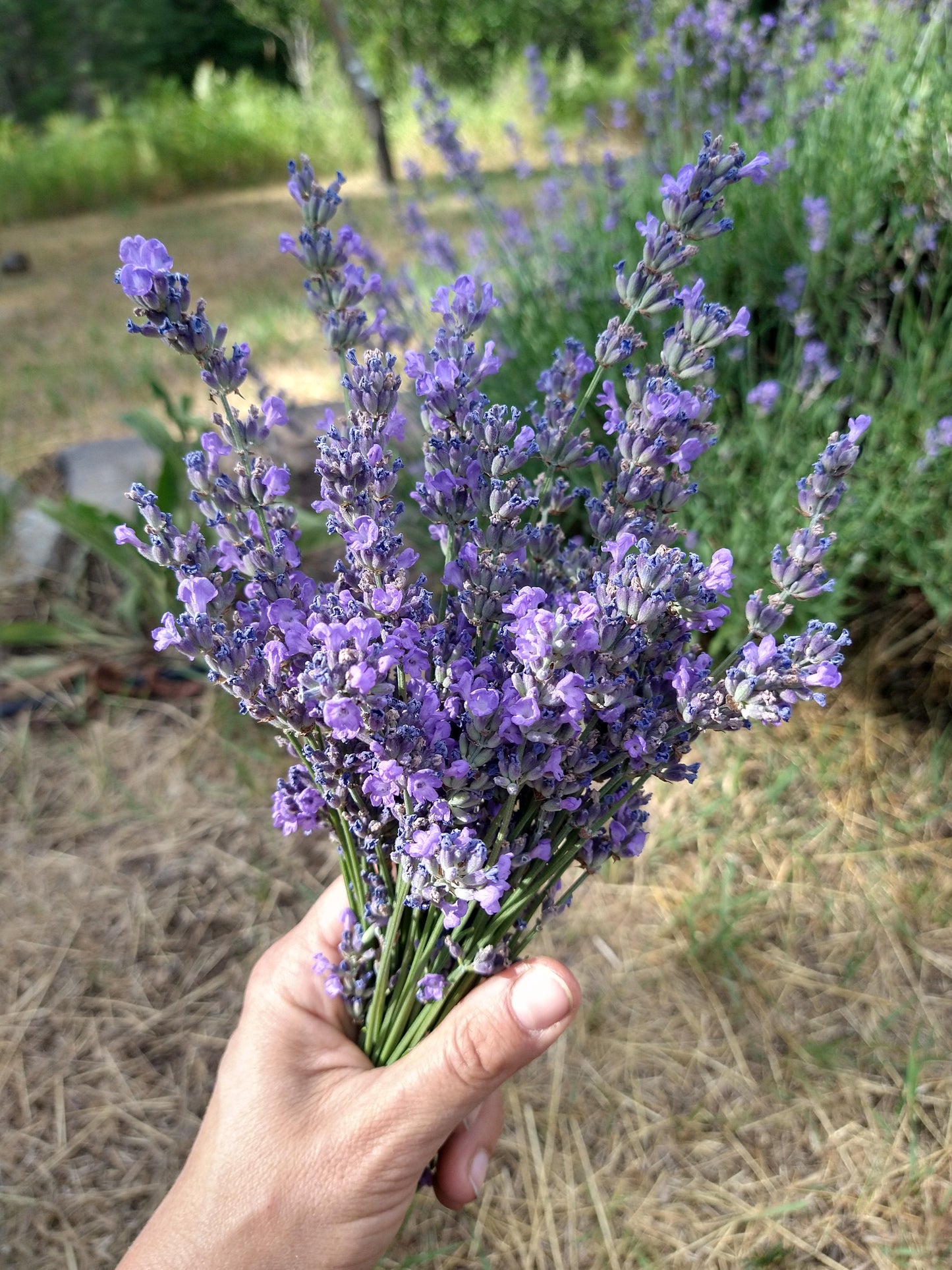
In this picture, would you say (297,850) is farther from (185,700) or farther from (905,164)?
(905,164)

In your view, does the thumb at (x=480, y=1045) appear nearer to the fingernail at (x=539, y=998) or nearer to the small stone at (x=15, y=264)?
the fingernail at (x=539, y=998)

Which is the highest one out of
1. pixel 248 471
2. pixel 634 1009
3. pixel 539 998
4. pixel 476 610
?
pixel 248 471

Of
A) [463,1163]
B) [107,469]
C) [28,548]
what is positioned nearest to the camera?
[463,1163]

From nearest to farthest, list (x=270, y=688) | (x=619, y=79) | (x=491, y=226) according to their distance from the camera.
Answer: (x=270, y=688) → (x=491, y=226) → (x=619, y=79)

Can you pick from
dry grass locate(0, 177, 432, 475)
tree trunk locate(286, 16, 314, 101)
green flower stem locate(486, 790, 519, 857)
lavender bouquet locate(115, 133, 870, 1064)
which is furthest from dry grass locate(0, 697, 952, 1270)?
tree trunk locate(286, 16, 314, 101)

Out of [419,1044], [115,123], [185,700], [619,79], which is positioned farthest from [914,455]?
[619,79]

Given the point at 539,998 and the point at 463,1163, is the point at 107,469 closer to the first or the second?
the point at 463,1163

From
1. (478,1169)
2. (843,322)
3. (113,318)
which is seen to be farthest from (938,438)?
(113,318)
